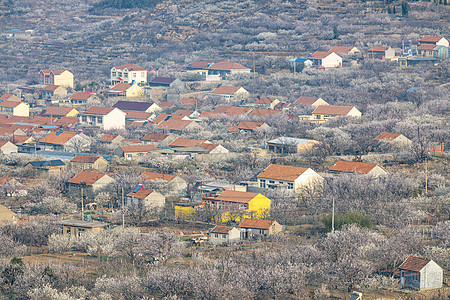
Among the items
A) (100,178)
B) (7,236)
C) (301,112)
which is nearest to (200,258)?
(7,236)

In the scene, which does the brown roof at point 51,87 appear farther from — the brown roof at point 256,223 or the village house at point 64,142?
the brown roof at point 256,223

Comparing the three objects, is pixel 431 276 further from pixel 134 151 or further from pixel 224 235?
pixel 134 151

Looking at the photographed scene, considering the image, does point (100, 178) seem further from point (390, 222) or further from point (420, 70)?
point (420, 70)

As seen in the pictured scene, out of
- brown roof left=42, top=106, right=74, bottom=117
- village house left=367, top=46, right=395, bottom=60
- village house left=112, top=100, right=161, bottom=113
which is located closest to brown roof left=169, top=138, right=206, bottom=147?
village house left=112, top=100, right=161, bottom=113

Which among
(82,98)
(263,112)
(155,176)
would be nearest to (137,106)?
(82,98)

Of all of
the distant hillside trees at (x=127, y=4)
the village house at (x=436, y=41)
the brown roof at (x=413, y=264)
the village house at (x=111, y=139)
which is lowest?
the village house at (x=111, y=139)

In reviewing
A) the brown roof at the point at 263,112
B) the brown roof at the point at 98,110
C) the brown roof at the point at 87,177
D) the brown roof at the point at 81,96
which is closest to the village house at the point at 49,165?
the brown roof at the point at 87,177
